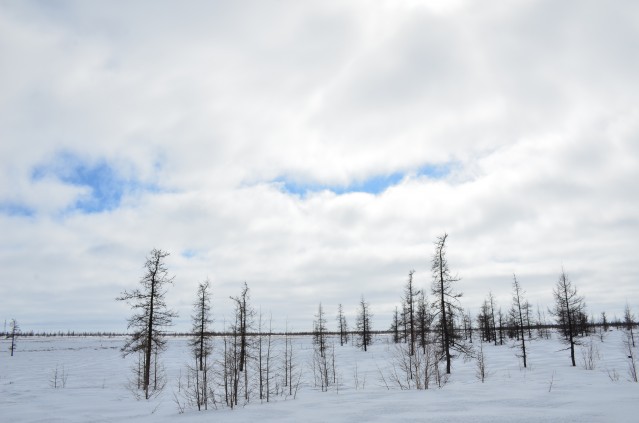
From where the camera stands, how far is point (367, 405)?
14086mm

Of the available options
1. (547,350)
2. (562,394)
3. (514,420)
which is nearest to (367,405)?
(514,420)

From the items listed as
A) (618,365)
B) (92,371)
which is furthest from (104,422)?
(618,365)

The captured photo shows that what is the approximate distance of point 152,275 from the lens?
108 ft

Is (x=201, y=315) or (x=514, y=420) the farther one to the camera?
(x=201, y=315)

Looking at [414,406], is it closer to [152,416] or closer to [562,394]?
[562,394]

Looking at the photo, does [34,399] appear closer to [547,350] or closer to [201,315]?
[201,315]

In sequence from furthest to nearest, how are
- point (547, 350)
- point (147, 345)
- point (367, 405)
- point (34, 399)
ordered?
point (547, 350), point (147, 345), point (34, 399), point (367, 405)

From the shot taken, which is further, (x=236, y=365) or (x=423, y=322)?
(x=423, y=322)

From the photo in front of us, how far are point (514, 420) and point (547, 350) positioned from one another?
5475 centimetres

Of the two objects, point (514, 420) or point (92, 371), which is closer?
point (514, 420)

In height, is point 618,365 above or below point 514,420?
below

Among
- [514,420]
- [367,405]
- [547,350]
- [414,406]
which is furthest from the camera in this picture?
[547,350]

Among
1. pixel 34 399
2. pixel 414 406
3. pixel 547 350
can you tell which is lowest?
pixel 547 350

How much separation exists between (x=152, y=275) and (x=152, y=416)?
19262 millimetres
